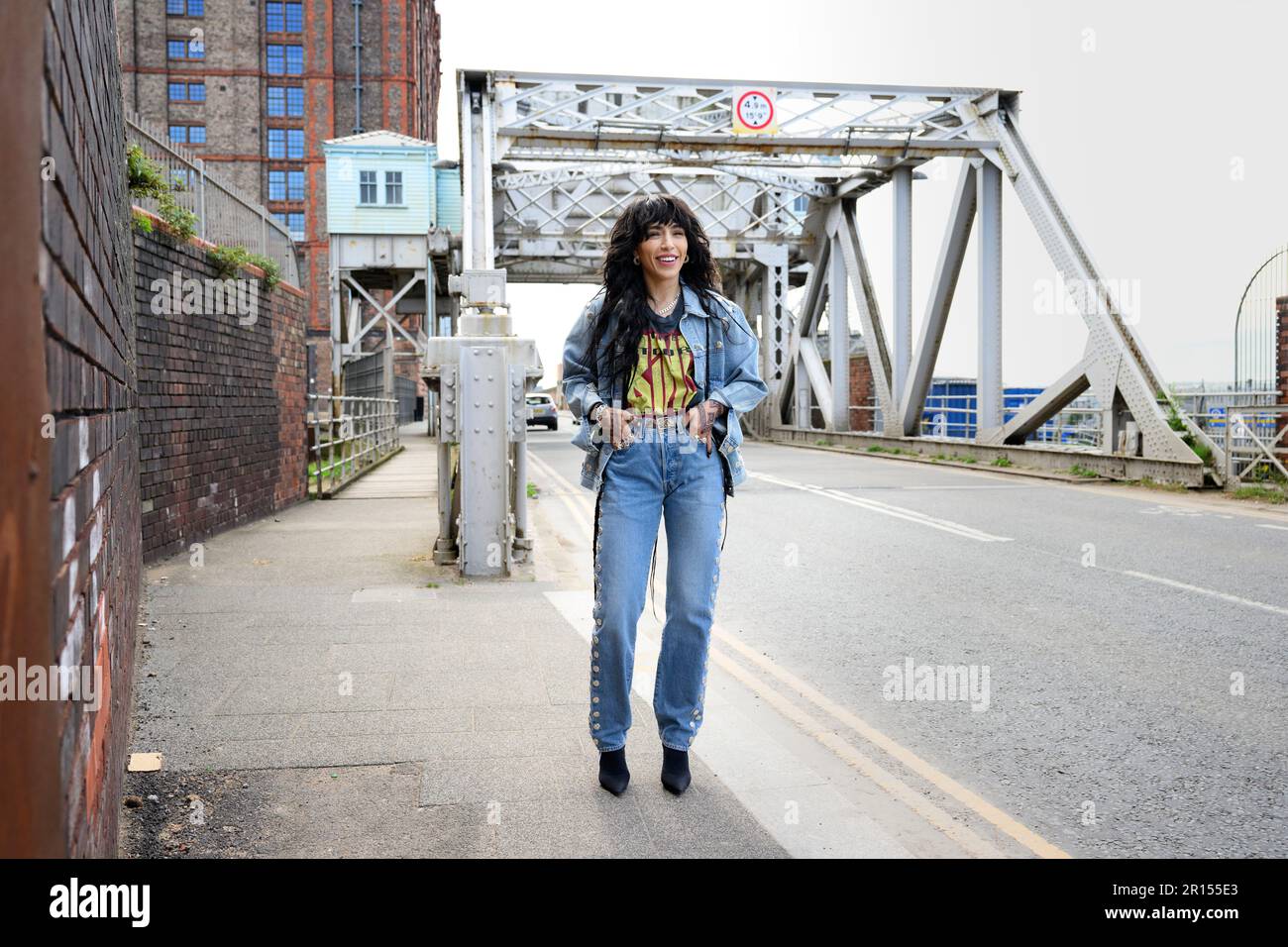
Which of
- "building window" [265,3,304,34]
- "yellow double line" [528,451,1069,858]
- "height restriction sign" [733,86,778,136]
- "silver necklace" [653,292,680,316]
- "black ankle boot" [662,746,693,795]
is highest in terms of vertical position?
"building window" [265,3,304,34]

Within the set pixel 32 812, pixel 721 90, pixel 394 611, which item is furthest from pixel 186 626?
pixel 721 90

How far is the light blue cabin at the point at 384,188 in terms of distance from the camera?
36375mm

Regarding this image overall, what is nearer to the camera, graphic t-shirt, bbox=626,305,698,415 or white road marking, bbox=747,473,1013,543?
graphic t-shirt, bbox=626,305,698,415

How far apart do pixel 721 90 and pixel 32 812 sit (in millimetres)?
20141

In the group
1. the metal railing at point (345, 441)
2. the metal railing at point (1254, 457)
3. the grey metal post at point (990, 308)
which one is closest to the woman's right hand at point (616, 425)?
the metal railing at point (345, 441)

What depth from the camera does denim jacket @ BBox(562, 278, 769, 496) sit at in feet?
12.9

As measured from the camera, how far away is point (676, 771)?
12.7 feet

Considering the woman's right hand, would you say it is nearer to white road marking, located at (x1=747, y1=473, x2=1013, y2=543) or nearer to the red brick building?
white road marking, located at (x1=747, y1=473, x2=1013, y2=543)

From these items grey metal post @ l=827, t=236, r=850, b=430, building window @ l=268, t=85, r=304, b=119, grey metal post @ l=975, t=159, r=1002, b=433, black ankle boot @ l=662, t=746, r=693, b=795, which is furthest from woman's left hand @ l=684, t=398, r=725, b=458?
building window @ l=268, t=85, r=304, b=119

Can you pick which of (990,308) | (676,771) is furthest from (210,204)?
(990,308)

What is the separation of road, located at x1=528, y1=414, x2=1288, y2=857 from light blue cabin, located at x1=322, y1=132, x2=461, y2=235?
2749 cm

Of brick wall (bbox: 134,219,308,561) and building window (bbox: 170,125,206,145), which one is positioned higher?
building window (bbox: 170,125,206,145)

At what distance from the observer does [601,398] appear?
157 inches

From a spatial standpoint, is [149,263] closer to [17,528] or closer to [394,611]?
[394,611]
